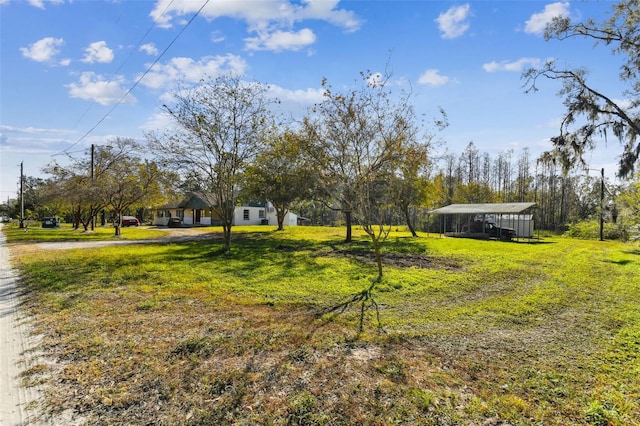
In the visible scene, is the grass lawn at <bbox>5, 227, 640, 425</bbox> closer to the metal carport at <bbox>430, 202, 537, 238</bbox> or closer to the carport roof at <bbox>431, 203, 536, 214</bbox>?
the carport roof at <bbox>431, 203, 536, 214</bbox>

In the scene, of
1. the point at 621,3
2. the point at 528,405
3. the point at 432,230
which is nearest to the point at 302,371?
the point at 528,405

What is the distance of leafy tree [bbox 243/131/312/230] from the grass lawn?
7028mm

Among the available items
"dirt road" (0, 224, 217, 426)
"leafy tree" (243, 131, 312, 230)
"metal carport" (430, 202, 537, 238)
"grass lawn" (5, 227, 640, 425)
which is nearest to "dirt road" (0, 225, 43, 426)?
"dirt road" (0, 224, 217, 426)

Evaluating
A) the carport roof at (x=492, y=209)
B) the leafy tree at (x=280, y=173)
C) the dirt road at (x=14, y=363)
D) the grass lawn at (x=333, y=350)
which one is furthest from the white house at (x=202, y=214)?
the dirt road at (x=14, y=363)

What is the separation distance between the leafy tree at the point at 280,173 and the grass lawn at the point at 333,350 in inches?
277

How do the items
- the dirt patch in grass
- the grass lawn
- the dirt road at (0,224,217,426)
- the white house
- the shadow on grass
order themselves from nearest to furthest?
the dirt road at (0,224,217,426) → the grass lawn → the dirt patch in grass → the shadow on grass → the white house

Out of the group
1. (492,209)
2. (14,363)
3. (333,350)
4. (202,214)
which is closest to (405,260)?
(333,350)

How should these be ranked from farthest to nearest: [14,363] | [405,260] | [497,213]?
[497,213]
[405,260]
[14,363]

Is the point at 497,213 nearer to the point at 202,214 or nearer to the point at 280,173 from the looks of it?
the point at 280,173

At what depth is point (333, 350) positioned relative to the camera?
4.50 meters

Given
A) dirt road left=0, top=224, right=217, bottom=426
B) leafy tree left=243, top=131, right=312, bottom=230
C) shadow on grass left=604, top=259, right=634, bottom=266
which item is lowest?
dirt road left=0, top=224, right=217, bottom=426

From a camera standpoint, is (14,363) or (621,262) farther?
(621,262)

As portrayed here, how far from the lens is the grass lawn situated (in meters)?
3.23

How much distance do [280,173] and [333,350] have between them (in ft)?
57.2
